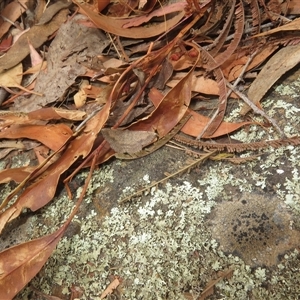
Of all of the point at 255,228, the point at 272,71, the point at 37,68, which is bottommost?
the point at 255,228

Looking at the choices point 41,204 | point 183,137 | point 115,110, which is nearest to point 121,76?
point 115,110

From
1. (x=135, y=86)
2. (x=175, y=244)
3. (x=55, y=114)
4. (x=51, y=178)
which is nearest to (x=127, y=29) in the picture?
(x=135, y=86)

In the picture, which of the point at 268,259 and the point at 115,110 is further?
the point at 115,110

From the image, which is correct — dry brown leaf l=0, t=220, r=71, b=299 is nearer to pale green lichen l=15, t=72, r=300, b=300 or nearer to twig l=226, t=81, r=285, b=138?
pale green lichen l=15, t=72, r=300, b=300

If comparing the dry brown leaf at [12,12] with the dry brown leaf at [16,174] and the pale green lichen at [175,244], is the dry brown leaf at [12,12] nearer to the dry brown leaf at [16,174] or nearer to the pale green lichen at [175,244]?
the dry brown leaf at [16,174]

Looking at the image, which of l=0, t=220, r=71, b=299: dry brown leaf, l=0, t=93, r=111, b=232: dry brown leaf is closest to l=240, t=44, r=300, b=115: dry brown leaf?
l=0, t=93, r=111, b=232: dry brown leaf

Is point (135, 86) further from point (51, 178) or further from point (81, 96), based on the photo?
point (51, 178)

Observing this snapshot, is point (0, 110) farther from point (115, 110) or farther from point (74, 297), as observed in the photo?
point (74, 297)
